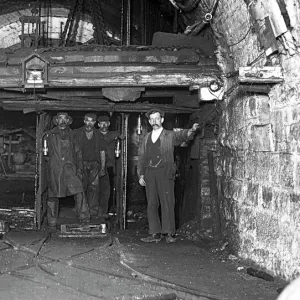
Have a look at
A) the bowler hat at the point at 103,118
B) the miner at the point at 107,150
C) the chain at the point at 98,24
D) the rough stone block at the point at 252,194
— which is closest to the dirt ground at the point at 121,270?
the rough stone block at the point at 252,194

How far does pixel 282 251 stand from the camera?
17.7 feet

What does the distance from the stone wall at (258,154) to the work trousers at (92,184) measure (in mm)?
3512

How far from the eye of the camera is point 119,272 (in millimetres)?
5871

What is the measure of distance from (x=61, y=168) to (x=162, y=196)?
262 centimetres

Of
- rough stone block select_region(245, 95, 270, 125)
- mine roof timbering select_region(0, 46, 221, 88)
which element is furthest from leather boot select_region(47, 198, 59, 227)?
rough stone block select_region(245, 95, 270, 125)

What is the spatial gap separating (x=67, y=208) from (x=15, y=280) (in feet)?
21.5

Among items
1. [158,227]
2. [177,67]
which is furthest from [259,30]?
[158,227]

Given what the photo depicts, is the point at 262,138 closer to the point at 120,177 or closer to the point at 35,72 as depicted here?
the point at 35,72

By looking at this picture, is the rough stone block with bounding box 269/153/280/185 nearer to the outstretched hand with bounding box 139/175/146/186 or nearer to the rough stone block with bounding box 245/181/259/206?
the rough stone block with bounding box 245/181/259/206

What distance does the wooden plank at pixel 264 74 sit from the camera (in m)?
5.39

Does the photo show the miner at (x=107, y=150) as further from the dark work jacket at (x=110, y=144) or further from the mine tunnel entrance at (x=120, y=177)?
the mine tunnel entrance at (x=120, y=177)

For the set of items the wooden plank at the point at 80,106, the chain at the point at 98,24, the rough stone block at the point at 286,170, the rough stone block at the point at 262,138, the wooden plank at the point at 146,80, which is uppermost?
the chain at the point at 98,24

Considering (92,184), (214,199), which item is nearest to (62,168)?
(92,184)

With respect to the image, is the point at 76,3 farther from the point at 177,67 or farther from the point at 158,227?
the point at 158,227
